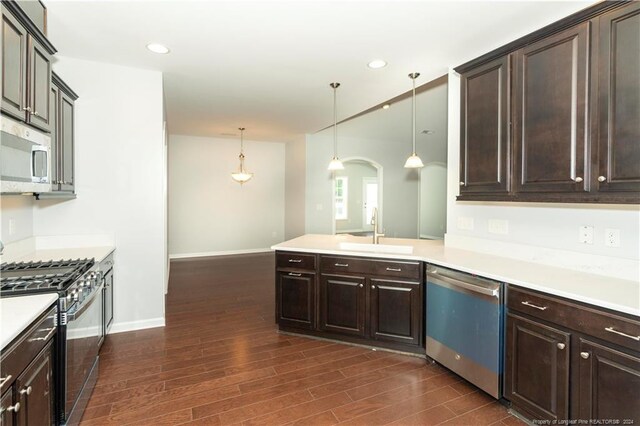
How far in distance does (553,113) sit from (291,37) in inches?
78.1

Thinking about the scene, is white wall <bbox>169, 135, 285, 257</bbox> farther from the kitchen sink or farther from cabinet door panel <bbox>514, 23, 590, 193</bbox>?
cabinet door panel <bbox>514, 23, 590, 193</bbox>

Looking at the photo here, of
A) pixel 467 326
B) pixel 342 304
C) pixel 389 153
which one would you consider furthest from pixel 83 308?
pixel 389 153

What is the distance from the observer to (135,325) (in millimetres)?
3482

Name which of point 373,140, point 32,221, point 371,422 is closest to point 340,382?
A: point 371,422

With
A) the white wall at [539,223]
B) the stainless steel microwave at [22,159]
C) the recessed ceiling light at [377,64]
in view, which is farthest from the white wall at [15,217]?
the white wall at [539,223]

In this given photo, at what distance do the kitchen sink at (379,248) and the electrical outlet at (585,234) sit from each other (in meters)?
1.23

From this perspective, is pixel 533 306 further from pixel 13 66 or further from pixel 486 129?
pixel 13 66

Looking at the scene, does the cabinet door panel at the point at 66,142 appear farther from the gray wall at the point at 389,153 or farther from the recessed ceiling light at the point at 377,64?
the gray wall at the point at 389,153

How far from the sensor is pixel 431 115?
18.7 ft

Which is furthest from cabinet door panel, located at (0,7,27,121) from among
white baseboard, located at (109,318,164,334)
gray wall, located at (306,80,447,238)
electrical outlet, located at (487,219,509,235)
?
gray wall, located at (306,80,447,238)

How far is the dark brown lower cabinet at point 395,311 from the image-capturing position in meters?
2.85

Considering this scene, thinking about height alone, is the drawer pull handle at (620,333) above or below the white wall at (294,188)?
below

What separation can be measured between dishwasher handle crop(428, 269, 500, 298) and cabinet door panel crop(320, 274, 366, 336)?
0.66m

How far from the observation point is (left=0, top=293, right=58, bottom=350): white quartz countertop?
126 centimetres
